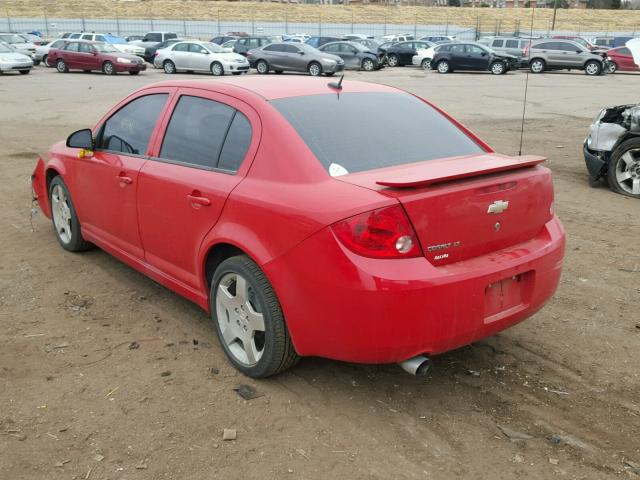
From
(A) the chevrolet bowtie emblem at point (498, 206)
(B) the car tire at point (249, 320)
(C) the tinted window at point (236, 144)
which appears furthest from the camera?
(C) the tinted window at point (236, 144)

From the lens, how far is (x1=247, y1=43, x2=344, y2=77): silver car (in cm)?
2945

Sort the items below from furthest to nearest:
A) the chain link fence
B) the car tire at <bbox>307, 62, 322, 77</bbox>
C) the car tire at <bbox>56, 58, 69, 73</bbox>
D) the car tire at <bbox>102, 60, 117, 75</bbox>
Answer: the chain link fence → the car tire at <bbox>56, 58, 69, 73</bbox> → the car tire at <bbox>307, 62, 322, 77</bbox> → the car tire at <bbox>102, 60, 117, 75</bbox>

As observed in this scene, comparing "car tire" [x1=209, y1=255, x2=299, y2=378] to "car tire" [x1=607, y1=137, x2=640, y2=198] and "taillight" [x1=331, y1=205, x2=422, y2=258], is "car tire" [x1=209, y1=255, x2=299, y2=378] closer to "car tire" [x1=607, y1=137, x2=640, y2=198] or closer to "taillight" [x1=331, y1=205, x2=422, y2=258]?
"taillight" [x1=331, y1=205, x2=422, y2=258]

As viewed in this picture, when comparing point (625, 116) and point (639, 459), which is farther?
point (625, 116)

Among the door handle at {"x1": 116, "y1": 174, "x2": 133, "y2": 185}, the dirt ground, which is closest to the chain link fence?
the dirt ground

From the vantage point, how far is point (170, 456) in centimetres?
296

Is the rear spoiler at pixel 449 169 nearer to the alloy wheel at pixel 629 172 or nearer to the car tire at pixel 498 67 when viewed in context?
the alloy wheel at pixel 629 172

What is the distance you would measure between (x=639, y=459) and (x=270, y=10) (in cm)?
7839

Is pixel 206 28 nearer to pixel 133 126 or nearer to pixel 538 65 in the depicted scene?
pixel 538 65

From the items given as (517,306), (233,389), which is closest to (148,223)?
(233,389)

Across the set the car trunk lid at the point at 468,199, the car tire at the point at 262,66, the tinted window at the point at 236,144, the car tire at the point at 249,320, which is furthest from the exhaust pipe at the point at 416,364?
the car tire at the point at 262,66

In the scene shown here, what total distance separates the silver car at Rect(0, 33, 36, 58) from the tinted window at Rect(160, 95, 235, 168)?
110ft

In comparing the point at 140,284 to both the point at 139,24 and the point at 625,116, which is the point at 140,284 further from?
the point at 139,24

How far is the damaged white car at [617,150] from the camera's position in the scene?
26.0 feet
